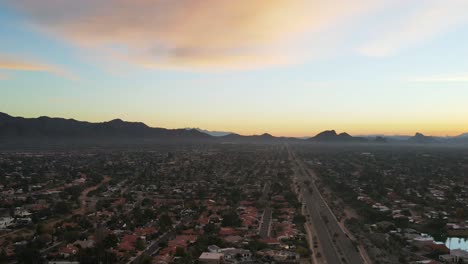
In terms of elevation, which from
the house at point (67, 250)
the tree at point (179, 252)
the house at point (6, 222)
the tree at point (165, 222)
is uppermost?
the tree at point (165, 222)

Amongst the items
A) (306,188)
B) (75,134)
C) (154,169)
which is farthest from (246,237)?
(75,134)

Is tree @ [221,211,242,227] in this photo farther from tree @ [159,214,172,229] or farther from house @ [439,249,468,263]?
house @ [439,249,468,263]

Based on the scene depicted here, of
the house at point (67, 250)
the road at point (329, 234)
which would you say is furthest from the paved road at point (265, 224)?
the house at point (67, 250)

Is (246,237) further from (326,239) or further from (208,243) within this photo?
(326,239)

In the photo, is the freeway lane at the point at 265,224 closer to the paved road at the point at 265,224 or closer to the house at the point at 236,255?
the paved road at the point at 265,224

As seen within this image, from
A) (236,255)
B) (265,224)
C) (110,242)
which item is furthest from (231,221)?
(110,242)
